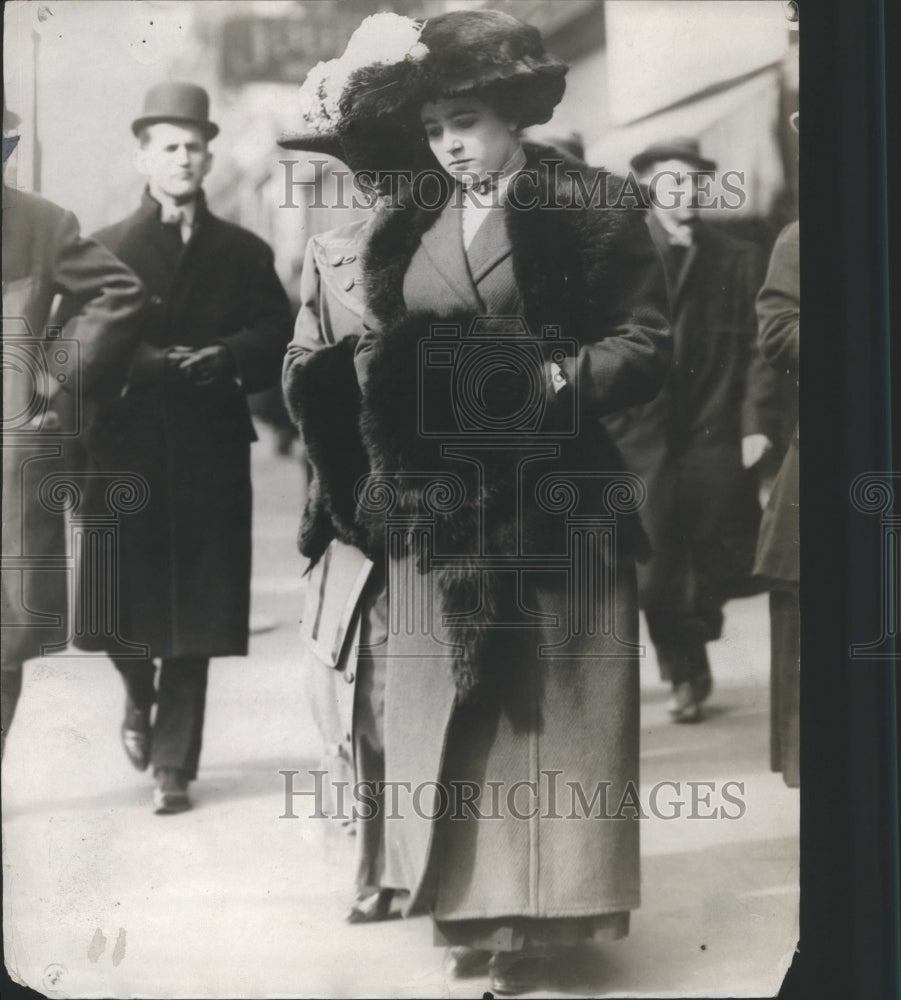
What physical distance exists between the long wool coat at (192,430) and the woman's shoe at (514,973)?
898mm

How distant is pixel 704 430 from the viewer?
8.43 ft

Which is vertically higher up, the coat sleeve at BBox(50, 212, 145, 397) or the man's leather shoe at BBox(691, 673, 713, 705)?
the coat sleeve at BBox(50, 212, 145, 397)

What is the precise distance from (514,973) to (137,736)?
39.3 inches

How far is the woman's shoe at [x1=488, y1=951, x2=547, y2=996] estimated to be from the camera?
254cm

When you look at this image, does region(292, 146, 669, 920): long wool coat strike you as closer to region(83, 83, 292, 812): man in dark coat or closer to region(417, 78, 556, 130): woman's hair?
region(417, 78, 556, 130): woman's hair

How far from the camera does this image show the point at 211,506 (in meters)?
A: 2.56

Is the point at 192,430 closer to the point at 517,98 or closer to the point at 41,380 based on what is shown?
the point at 41,380

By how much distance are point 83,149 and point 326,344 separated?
705 mm

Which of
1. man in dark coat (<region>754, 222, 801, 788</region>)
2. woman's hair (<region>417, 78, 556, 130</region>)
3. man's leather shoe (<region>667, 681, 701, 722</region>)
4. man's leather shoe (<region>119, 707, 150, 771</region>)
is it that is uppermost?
woman's hair (<region>417, 78, 556, 130</region>)

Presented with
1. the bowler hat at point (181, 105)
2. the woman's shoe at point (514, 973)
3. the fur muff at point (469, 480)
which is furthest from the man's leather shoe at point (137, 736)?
the bowler hat at point (181, 105)

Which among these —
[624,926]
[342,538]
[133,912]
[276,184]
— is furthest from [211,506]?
[624,926]

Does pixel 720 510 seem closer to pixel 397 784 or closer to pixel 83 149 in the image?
pixel 397 784

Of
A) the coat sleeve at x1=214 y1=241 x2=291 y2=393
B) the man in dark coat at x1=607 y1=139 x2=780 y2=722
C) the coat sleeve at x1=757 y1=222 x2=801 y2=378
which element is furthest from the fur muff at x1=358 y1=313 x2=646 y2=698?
the coat sleeve at x1=757 y1=222 x2=801 y2=378

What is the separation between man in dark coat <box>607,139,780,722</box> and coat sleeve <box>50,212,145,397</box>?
43.7 inches
